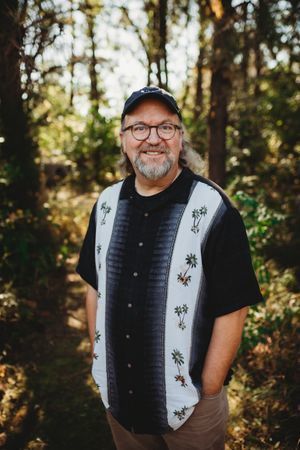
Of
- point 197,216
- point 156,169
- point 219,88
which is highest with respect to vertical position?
point 219,88

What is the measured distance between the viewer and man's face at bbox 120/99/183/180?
1869mm

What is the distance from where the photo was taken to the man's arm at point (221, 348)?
1.74m

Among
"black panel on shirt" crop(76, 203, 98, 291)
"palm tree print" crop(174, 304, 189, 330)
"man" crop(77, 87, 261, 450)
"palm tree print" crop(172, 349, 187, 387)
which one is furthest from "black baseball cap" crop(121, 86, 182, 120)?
"palm tree print" crop(172, 349, 187, 387)

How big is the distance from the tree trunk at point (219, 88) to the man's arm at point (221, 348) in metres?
4.79

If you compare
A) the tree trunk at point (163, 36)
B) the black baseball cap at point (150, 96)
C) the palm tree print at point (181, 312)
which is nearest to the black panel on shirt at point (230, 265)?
the palm tree print at point (181, 312)

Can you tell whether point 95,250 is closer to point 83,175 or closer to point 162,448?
point 162,448

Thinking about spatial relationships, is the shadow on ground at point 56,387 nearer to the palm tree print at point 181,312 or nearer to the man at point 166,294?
the man at point 166,294

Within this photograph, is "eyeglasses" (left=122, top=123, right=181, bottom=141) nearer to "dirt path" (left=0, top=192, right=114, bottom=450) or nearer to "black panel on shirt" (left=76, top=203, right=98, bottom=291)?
"black panel on shirt" (left=76, top=203, right=98, bottom=291)

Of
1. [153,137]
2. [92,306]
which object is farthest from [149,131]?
[92,306]

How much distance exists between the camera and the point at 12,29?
4.22m

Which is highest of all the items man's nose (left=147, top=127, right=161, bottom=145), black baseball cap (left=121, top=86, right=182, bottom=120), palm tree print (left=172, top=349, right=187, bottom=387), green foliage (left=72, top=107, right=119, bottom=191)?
green foliage (left=72, top=107, right=119, bottom=191)

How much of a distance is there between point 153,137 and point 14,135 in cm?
401

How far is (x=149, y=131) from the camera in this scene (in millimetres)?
1909

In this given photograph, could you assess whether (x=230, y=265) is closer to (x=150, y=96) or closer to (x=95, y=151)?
(x=150, y=96)
